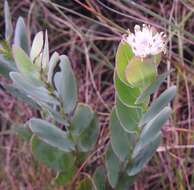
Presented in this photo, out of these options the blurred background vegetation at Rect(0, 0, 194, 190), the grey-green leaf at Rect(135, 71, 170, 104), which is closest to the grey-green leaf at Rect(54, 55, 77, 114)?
the grey-green leaf at Rect(135, 71, 170, 104)

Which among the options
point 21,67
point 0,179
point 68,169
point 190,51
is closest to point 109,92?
point 190,51

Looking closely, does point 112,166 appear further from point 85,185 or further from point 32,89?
point 32,89

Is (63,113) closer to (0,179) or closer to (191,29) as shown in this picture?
(0,179)

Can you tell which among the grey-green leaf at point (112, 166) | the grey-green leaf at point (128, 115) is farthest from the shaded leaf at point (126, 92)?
the grey-green leaf at point (112, 166)

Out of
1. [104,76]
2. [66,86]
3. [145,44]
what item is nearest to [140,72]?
[145,44]

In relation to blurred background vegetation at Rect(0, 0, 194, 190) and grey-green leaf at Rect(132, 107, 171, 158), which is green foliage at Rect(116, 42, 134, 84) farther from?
blurred background vegetation at Rect(0, 0, 194, 190)

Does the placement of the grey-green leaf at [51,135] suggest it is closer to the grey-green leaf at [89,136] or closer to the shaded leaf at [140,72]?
the grey-green leaf at [89,136]
